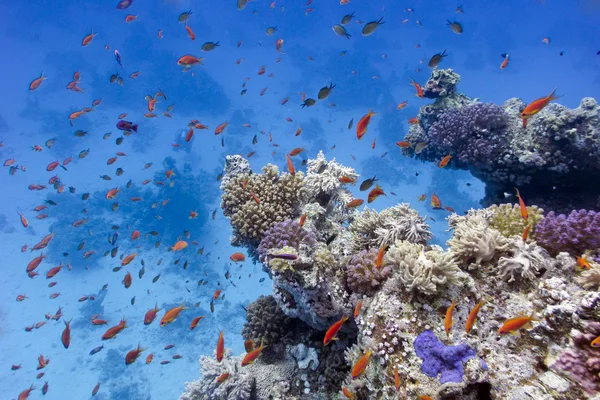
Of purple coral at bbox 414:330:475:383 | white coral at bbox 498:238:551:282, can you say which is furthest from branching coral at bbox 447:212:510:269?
purple coral at bbox 414:330:475:383

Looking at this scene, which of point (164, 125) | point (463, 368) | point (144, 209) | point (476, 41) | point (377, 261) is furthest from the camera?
point (476, 41)

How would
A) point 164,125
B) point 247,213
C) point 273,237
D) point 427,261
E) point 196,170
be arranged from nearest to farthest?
point 427,261 → point 273,237 → point 247,213 → point 196,170 → point 164,125

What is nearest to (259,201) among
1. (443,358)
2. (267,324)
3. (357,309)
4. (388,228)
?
(267,324)

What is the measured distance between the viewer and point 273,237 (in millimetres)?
4980

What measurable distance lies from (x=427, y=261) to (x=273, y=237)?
2419 mm

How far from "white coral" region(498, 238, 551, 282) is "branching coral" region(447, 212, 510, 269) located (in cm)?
18

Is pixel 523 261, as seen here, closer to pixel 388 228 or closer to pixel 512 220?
pixel 512 220

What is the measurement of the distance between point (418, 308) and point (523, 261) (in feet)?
4.80

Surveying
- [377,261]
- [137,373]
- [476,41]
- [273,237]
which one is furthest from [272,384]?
[476,41]

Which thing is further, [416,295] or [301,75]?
[301,75]

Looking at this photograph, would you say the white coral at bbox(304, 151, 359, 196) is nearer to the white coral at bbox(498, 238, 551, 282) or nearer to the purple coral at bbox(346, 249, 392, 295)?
the purple coral at bbox(346, 249, 392, 295)

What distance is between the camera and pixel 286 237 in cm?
490

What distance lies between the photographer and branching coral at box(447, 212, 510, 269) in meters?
4.09

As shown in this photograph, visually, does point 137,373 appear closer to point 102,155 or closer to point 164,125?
point 102,155
